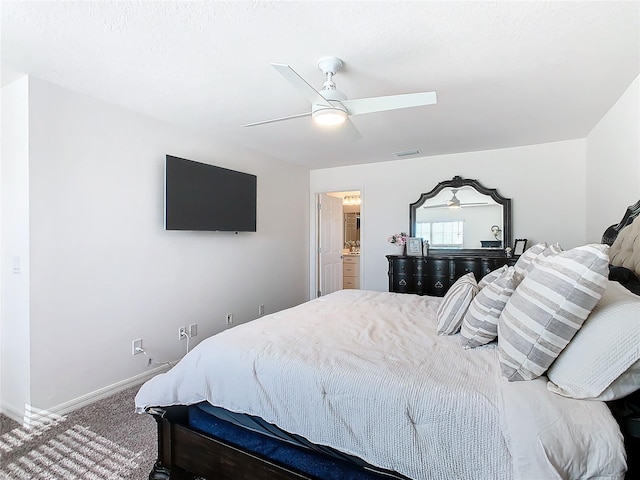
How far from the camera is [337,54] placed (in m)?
1.90

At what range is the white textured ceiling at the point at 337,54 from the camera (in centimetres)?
158

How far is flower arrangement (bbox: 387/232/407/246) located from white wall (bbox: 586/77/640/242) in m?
1.93

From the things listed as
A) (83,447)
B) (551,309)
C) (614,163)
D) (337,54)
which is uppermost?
(337,54)

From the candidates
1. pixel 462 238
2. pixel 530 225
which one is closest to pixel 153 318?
pixel 462 238

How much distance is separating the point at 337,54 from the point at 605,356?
71.7 inches

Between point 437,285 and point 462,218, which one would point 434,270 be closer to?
point 437,285

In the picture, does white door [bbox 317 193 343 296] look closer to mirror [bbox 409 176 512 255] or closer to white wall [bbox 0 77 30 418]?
mirror [bbox 409 176 512 255]

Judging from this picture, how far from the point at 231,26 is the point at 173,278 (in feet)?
7.31

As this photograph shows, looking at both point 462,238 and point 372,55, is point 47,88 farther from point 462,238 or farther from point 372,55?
point 462,238

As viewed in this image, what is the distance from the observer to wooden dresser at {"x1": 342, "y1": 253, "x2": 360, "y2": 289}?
6.29 meters

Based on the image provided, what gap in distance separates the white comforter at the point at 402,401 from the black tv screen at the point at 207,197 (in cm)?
168

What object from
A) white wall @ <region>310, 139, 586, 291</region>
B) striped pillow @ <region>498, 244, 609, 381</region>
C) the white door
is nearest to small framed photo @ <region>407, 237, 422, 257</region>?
white wall @ <region>310, 139, 586, 291</region>

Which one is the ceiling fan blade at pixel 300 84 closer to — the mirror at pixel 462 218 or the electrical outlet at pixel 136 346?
the electrical outlet at pixel 136 346

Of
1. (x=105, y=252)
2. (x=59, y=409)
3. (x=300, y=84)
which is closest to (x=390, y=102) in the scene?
(x=300, y=84)
